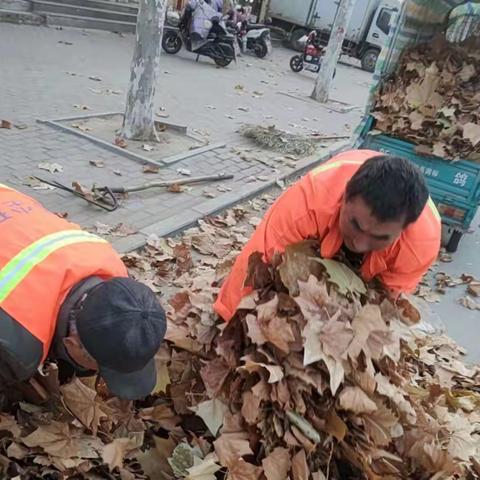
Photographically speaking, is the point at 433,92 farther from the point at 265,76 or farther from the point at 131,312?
the point at 265,76

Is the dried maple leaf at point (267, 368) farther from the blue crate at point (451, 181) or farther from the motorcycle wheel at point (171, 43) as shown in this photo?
the motorcycle wheel at point (171, 43)

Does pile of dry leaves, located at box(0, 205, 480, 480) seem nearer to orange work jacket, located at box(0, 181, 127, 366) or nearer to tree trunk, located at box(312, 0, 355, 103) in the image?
orange work jacket, located at box(0, 181, 127, 366)

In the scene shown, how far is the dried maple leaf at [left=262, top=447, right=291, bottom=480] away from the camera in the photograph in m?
1.99

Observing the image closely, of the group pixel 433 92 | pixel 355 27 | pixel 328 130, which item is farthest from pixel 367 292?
pixel 355 27

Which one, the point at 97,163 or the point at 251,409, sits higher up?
the point at 251,409

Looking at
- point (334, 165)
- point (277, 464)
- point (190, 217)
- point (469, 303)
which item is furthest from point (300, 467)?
point (469, 303)

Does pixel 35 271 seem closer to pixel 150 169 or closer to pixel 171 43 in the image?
pixel 150 169

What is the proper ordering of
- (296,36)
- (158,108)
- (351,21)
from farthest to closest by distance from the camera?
1. (296,36)
2. (351,21)
3. (158,108)

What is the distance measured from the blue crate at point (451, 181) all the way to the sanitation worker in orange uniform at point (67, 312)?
4.53 m

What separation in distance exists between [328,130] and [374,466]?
8.02 m

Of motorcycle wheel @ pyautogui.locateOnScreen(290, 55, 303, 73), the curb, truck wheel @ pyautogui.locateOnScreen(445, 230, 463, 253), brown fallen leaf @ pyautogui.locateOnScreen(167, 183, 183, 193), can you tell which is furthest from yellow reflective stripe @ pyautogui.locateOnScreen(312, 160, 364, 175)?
motorcycle wheel @ pyautogui.locateOnScreen(290, 55, 303, 73)

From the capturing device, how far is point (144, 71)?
626 cm

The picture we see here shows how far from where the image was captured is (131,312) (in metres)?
1.64

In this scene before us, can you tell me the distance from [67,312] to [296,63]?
1462 centimetres
